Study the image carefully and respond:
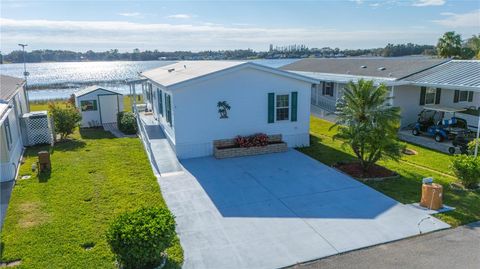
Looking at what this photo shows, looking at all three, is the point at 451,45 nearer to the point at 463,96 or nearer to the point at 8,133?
the point at 463,96

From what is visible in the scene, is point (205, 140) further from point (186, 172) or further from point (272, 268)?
point (272, 268)

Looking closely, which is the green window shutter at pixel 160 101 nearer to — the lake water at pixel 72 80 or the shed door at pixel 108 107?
the shed door at pixel 108 107

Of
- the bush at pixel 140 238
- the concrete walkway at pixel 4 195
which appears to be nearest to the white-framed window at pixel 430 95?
the bush at pixel 140 238

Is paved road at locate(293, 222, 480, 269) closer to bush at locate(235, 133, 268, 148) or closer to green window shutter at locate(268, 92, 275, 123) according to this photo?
bush at locate(235, 133, 268, 148)

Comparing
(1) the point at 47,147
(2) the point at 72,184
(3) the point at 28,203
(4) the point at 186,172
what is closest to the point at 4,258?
(3) the point at 28,203

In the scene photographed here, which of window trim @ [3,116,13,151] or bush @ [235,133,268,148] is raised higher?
window trim @ [3,116,13,151]

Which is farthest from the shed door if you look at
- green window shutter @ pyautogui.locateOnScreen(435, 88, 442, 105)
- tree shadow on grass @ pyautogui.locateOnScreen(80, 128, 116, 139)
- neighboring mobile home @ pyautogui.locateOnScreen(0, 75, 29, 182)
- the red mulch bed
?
green window shutter @ pyautogui.locateOnScreen(435, 88, 442, 105)
